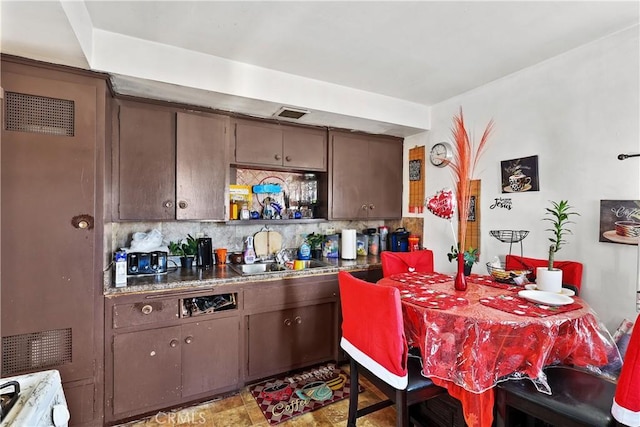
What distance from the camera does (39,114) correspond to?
1720 mm

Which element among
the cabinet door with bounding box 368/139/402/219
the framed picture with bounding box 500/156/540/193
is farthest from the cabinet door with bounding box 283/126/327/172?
the framed picture with bounding box 500/156/540/193

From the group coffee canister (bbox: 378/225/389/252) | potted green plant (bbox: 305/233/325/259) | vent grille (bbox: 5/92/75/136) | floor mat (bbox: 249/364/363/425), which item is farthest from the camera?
coffee canister (bbox: 378/225/389/252)

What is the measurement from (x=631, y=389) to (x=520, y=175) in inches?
62.5

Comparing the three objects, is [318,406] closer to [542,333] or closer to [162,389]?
[162,389]

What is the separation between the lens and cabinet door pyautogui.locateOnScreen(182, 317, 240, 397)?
214 cm

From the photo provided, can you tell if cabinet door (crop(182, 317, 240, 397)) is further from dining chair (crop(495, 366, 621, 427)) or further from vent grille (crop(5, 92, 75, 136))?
dining chair (crop(495, 366, 621, 427))

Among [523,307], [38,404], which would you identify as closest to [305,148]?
[523,307]

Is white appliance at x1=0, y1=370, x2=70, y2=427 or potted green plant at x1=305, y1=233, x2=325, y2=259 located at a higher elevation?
potted green plant at x1=305, y1=233, x2=325, y2=259

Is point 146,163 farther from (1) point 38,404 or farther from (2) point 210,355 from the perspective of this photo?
(1) point 38,404

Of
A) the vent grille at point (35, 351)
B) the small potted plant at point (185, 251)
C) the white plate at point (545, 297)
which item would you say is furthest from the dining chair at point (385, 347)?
the vent grille at point (35, 351)

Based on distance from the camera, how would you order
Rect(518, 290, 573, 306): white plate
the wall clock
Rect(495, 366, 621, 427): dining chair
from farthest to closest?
the wall clock < Rect(518, 290, 573, 306): white plate < Rect(495, 366, 621, 427): dining chair

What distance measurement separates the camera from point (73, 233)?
179cm

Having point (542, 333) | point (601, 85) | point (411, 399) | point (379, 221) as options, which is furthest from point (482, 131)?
point (411, 399)

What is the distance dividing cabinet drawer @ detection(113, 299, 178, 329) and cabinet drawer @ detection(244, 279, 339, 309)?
51 centimetres
